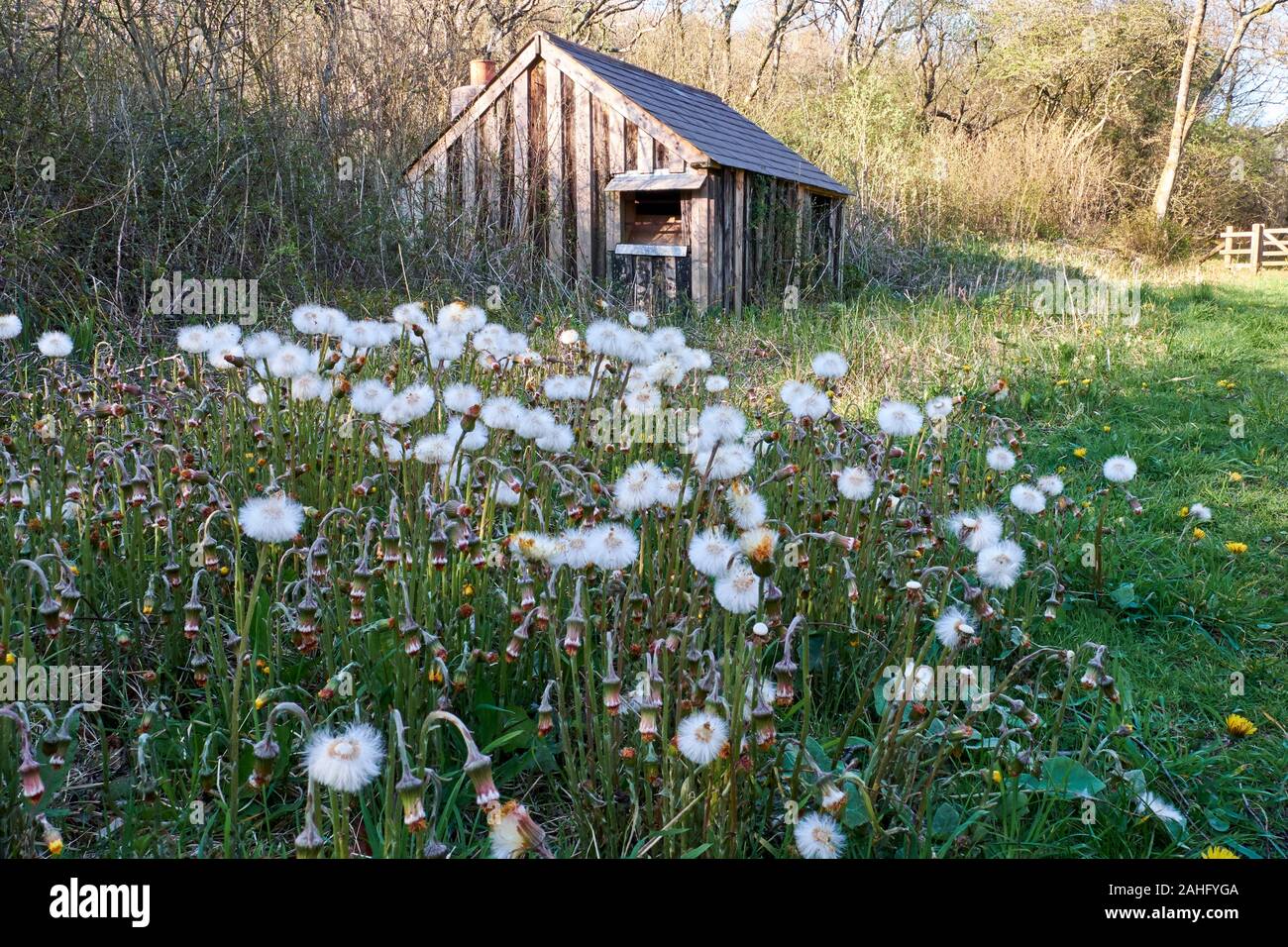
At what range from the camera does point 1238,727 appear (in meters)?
2.18

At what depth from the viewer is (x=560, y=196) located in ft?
30.2

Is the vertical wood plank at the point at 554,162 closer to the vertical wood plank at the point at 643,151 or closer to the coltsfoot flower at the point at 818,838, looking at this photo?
the vertical wood plank at the point at 643,151

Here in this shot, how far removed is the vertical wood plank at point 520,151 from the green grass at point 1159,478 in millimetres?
2720

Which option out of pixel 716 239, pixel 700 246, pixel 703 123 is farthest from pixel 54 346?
pixel 703 123

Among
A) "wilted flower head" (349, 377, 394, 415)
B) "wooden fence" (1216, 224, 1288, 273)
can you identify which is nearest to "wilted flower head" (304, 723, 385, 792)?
"wilted flower head" (349, 377, 394, 415)

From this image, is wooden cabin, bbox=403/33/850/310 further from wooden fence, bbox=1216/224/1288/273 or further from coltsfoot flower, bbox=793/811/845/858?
wooden fence, bbox=1216/224/1288/273

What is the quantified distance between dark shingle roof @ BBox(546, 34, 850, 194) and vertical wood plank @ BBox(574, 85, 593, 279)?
367mm

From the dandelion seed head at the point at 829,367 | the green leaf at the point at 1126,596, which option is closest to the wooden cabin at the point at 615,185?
the dandelion seed head at the point at 829,367

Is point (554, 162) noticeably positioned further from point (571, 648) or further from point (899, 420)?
point (571, 648)

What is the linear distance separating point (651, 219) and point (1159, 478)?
594 cm

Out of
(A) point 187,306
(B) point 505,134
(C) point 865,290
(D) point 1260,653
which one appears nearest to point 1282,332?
(C) point 865,290

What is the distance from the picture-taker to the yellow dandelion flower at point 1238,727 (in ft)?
7.16

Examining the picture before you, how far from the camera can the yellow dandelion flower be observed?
2182 mm
